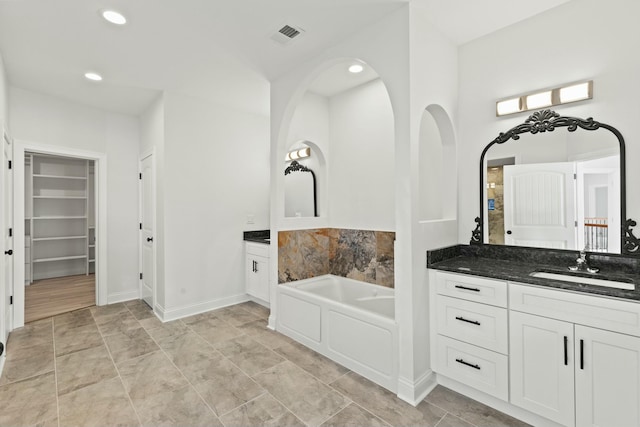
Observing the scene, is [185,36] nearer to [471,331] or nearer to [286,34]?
[286,34]

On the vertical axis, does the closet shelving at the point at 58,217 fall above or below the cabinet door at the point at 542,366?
above

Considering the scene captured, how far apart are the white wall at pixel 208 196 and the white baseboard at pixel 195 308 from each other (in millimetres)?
12

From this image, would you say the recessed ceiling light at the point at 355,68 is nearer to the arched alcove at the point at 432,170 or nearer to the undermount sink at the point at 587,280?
the arched alcove at the point at 432,170

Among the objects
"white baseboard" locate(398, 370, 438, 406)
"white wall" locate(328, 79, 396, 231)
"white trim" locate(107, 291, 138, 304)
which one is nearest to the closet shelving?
"white trim" locate(107, 291, 138, 304)

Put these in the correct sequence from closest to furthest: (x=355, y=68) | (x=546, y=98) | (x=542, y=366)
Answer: (x=542, y=366)
(x=546, y=98)
(x=355, y=68)

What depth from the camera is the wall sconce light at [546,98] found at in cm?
217

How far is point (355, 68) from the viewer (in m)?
3.23

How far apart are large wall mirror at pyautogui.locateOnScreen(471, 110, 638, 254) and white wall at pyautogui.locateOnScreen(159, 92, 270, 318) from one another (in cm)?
207

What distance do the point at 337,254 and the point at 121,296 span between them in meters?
3.11

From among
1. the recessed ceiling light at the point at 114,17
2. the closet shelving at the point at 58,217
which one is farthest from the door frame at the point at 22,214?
the recessed ceiling light at the point at 114,17

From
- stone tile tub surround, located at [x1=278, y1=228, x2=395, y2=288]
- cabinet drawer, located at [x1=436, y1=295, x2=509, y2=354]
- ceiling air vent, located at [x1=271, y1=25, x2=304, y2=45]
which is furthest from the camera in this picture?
stone tile tub surround, located at [x1=278, y1=228, x2=395, y2=288]

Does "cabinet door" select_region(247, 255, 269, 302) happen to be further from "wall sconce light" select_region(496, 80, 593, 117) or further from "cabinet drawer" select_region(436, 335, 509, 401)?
"wall sconce light" select_region(496, 80, 593, 117)

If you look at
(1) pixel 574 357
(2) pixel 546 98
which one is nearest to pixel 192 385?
(1) pixel 574 357

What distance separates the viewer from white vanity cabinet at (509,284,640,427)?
1.58 meters
